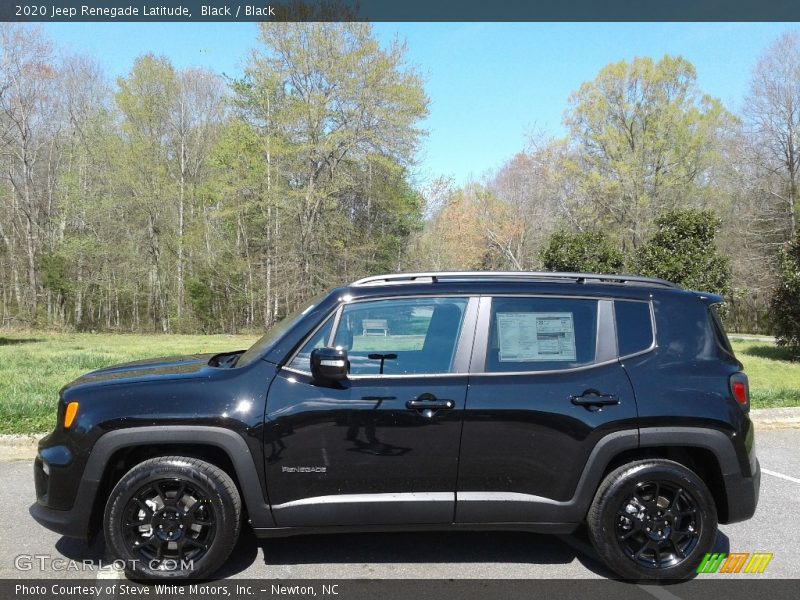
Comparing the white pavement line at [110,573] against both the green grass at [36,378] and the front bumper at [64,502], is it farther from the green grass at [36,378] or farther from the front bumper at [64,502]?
the green grass at [36,378]

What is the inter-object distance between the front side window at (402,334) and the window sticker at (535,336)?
0.28 meters

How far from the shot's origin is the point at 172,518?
3.44m

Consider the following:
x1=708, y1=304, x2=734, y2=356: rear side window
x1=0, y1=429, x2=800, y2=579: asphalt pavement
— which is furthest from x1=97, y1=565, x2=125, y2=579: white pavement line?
x1=708, y1=304, x2=734, y2=356: rear side window

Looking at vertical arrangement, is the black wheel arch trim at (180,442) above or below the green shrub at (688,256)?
below

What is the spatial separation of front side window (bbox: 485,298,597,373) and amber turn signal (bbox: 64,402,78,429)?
94.1 inches

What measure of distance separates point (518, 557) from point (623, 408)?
3.95ft

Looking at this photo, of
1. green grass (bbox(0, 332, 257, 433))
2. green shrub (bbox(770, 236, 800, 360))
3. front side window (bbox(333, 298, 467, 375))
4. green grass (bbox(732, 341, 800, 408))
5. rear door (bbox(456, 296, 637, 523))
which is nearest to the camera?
rear door (bbox(456, 296, 637, 523))

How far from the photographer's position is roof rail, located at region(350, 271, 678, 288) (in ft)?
12.5

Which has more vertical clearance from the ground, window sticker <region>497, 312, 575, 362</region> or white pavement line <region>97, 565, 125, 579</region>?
window sticker <region>497, 312, 575, 362</region>

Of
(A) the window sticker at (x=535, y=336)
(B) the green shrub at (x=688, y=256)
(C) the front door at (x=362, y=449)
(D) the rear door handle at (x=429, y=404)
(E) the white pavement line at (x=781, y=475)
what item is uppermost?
(B) the green shrub at (x=688, y=256)

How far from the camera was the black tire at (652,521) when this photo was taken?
3.53 metres

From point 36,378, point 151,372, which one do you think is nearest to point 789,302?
point 151,372

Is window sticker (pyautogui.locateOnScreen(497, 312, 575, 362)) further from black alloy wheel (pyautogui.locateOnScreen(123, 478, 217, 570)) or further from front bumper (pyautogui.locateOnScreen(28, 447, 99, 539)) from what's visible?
front bumper (pyautogui.locateOnScreen(28, 447, 99, 539))

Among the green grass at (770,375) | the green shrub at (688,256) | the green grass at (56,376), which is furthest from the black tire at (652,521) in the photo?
the green shrub at (688,256)
